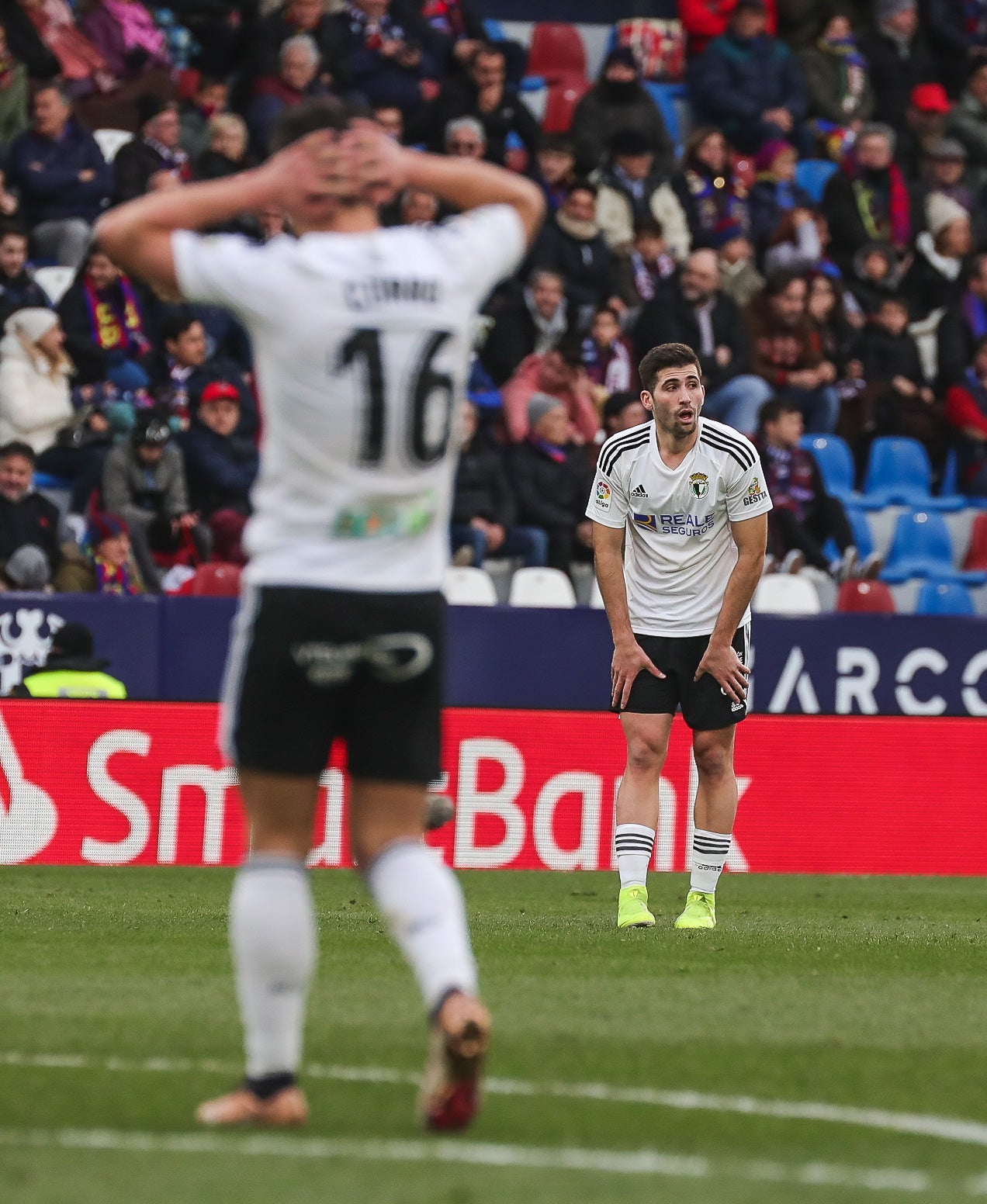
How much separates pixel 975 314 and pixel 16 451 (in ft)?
29.7

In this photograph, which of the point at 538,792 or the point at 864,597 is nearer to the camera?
the point at 538,792

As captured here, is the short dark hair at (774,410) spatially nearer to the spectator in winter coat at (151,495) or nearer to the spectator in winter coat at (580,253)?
the spectator in winter coat at (580,253)

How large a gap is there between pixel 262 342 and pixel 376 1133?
1.72 meters

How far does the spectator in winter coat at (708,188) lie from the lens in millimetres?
20016

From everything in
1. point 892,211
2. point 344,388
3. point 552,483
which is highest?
point 344,388

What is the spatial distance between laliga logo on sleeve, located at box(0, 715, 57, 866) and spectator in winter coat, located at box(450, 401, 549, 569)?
494 centimetres

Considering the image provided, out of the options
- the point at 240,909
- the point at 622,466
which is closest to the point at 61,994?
the point at 240,909

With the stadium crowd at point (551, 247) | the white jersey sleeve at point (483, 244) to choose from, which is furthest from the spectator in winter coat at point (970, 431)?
the white jersey sleeve at point (483, 244)

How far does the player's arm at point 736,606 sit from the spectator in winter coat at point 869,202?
1227 centimetres

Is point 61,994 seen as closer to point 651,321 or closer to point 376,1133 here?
point 376,1133

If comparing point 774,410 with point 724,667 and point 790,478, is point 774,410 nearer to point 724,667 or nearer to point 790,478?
point 790,478

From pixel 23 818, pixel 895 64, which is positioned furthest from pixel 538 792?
pixel 895 64

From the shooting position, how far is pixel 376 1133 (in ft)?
15.9

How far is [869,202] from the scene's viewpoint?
21.1m
